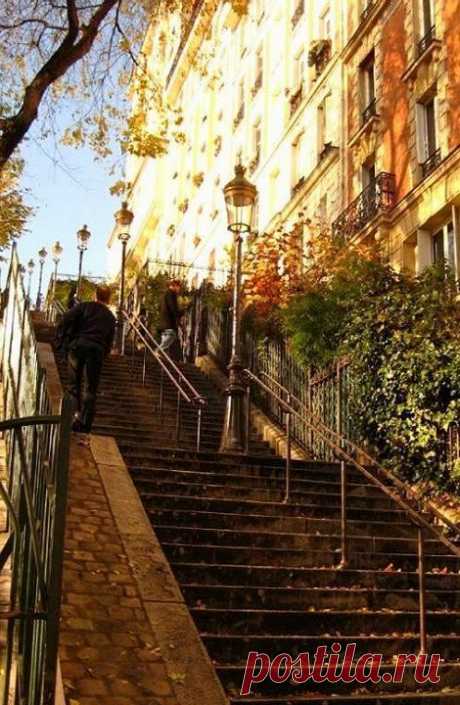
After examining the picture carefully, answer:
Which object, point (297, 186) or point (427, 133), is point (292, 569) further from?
point (297, 186)

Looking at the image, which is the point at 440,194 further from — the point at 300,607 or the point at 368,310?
the point at 300,607

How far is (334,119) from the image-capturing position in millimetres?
24484

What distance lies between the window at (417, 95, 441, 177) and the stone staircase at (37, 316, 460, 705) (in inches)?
398

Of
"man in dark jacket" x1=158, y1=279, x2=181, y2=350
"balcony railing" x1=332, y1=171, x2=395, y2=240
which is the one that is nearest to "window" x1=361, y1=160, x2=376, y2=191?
"balcony railing" x1=332, y1=171, x2=395, y2=240

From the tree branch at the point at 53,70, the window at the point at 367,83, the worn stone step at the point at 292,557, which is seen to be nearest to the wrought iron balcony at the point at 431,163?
the window at the point at 367,83

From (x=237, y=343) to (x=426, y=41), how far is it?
1106 cm

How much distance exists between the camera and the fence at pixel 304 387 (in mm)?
12781

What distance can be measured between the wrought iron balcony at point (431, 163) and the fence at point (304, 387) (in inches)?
201

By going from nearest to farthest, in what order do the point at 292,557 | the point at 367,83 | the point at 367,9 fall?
the point at 292,557 < the point at 367,9 < the point at 367,83

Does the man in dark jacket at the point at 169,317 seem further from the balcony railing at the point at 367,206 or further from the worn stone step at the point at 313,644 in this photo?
the worn stone step at the point at 313,644

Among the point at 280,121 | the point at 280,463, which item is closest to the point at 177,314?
the point at 280,463

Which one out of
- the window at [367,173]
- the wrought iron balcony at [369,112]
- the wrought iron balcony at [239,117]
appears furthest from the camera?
the wrought iron balcony at [239,117]

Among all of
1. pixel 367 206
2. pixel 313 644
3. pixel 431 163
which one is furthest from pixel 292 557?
pixel 367 206

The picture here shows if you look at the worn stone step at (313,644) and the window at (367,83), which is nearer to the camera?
the worn stone step at (313,644)
